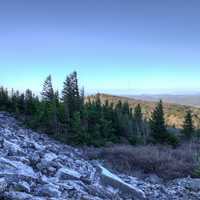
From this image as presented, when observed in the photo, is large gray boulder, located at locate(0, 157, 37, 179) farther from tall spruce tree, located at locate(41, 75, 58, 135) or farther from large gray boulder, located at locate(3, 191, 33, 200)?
tall spruce tree, located at locate(41, 75, 58, 135)

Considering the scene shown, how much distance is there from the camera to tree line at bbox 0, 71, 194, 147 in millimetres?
31216

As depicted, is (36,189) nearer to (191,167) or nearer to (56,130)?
(191,167)

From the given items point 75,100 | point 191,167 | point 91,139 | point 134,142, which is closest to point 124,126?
point 134,142

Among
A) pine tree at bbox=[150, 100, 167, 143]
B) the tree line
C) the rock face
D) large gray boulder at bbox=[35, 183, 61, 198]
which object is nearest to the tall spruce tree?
the tree line

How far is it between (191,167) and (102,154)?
5746 millimetres

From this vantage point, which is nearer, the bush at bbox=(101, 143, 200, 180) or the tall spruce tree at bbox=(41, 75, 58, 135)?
the bush at bbox=(101, 143, 200, 180)

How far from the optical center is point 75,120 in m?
32.6

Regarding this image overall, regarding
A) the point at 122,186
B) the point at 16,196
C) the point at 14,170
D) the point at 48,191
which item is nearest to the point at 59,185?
the point at 48,191

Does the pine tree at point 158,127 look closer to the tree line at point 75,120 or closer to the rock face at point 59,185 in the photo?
the tree line at point 75,120

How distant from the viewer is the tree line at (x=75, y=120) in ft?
102

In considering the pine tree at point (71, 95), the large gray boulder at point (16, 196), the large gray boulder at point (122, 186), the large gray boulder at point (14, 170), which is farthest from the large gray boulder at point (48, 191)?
the pine tree at point (71, 95)

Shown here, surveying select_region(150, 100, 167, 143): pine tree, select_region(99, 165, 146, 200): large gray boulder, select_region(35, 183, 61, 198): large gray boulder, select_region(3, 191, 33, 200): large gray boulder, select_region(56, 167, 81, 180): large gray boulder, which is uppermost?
select_region(3, 191, 33, 200): large gray boulder

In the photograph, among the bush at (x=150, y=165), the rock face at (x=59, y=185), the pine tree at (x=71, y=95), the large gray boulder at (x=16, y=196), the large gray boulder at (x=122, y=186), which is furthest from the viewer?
the pine tree at (x=71, y=95)

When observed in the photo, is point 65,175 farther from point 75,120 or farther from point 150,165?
point 75,120
